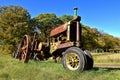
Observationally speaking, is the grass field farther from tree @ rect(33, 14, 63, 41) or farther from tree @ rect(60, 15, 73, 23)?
tree @ rect(60, 15, 73, 23)

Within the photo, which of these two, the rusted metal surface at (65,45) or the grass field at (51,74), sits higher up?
the rusted metal surface at (65,45)

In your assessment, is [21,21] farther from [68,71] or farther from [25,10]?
[68,71]

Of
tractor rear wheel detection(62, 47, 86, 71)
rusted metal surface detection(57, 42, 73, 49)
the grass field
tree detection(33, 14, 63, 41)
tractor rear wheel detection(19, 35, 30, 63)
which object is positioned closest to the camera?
the grass field

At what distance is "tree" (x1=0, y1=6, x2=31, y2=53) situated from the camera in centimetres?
5734

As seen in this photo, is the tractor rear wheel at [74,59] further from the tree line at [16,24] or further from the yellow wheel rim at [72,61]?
the tree line at [16,24]

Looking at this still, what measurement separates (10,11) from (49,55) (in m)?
50.3

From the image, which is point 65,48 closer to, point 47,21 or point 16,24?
point 16,24

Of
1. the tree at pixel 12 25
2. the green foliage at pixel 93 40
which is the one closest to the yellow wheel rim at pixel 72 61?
the tree at pixel 12 25

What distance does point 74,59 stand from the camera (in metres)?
10.3

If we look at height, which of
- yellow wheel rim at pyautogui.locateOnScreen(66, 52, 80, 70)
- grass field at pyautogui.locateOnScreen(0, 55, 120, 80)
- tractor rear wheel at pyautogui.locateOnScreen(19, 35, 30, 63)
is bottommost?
grass field at pyautogui.locateOnScreen(0, 55, 120, 80)

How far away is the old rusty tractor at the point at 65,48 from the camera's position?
10.1 metres

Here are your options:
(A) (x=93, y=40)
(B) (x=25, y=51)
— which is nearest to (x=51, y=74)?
(B) (x=25, y=51)

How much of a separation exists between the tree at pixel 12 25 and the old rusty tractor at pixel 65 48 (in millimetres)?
42466

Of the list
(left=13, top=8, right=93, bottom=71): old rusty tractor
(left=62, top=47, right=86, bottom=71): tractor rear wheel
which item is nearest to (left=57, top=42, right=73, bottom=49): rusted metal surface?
(left=13, top=8, right=93, bottom=71): old rusty tractor
